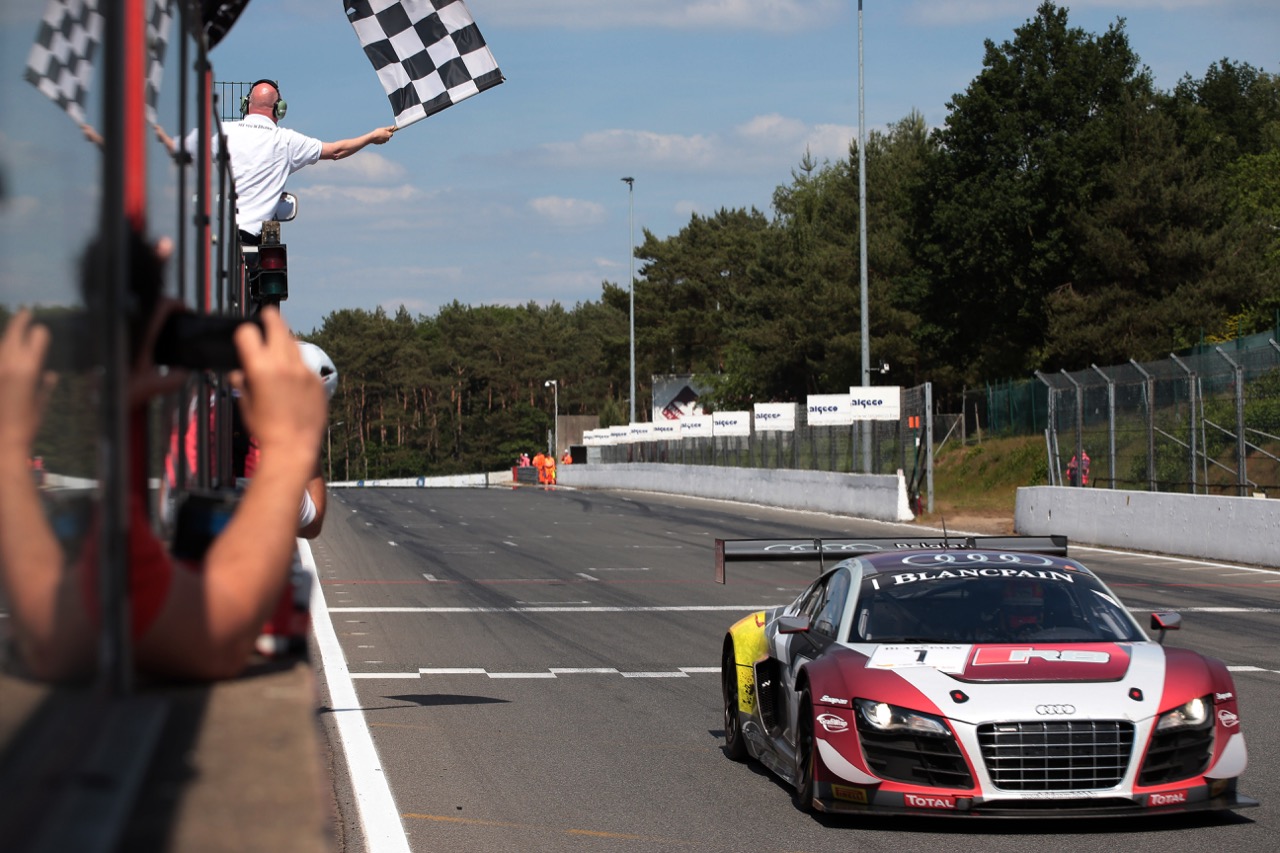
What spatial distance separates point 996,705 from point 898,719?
428mm

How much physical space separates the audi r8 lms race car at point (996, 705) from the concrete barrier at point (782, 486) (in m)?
30.5

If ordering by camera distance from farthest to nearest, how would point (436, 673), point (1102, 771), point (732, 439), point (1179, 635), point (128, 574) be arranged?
1. point (732, 439)
2. point (1179, 635)
3. point (436, 673)
4. point (1102, 771)
5. point (128, 574)

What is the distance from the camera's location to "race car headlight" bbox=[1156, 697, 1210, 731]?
712 centimetres

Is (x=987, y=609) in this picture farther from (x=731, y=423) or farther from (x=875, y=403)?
(x=731, y=423)

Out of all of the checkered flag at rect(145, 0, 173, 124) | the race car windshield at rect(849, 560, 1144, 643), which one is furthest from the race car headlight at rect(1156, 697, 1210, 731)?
the checkered flag at rect(145, 0, 173, 124)

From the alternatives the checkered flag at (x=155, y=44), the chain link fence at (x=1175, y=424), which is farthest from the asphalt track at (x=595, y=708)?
the checkered flag at (x=155, y=44)

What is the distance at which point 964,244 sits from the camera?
217ft

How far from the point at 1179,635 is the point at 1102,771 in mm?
8150

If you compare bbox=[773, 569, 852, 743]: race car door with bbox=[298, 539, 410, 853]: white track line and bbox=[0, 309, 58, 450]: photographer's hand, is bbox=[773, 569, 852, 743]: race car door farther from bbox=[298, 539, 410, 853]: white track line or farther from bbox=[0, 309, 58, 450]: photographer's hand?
bbox=[0, 309, 58, 450]: photographer's hand

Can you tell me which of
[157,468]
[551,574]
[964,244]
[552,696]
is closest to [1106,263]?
[964,244]

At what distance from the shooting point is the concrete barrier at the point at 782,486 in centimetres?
3944

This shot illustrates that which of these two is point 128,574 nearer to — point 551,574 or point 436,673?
point 436,673

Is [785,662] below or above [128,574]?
below

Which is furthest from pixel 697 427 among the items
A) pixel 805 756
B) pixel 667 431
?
pixel 805 756
